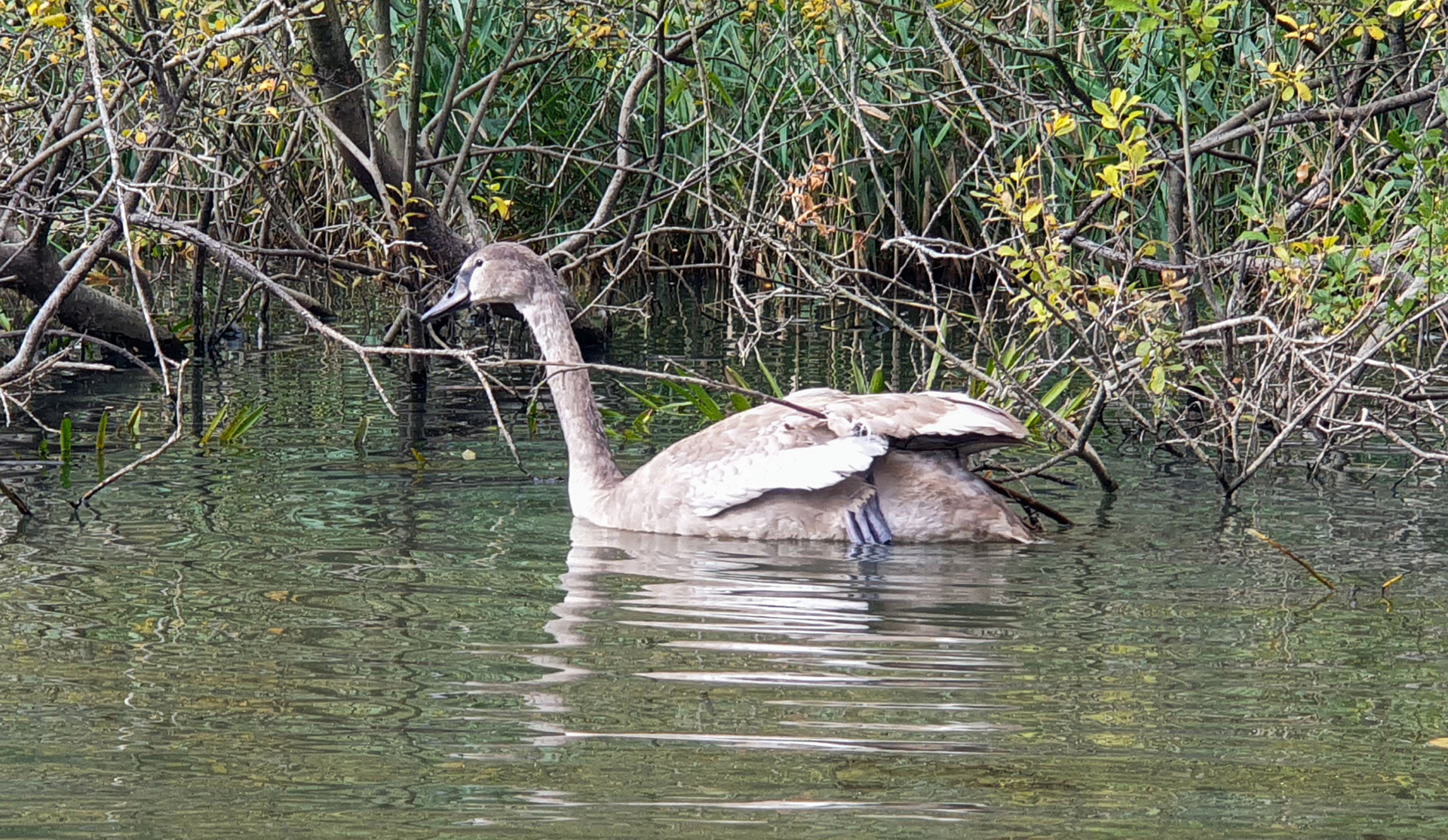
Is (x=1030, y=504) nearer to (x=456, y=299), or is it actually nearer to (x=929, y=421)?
(x=929, y=421)

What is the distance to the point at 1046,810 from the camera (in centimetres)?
360

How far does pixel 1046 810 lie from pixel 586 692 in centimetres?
128

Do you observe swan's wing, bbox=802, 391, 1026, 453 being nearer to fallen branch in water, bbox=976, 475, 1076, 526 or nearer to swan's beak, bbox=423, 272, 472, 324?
fallen branch in water, bbox=976, 475, 1076, 526

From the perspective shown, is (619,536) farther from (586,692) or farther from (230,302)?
(230,302)

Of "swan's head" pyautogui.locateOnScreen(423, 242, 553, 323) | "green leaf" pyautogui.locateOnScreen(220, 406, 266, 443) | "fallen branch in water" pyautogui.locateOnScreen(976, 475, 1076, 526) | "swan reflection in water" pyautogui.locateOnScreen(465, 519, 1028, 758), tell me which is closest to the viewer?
"swan reflection in water" pyautogui.locateOnScreen(465, 519, 1028, 758)

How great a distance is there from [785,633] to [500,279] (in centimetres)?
298

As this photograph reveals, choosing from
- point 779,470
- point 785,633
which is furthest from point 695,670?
point 779,470

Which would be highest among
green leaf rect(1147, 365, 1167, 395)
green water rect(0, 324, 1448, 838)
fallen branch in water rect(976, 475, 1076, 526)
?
green leaf rect(1147, 365, 1167, 395)

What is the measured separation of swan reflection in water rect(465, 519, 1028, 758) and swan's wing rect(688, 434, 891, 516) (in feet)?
0.57

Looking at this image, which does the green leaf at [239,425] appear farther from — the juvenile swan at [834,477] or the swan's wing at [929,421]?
the swan's wing at [929,421]

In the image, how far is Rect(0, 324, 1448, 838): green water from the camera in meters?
3.63

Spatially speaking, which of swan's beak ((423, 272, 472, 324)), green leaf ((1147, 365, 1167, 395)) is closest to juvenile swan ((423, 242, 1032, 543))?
green leaf ((1147, 365, 1167, 395))

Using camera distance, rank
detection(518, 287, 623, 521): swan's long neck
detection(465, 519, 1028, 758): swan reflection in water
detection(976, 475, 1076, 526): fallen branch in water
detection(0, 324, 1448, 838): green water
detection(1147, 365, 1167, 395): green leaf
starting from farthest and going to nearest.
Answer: detection(518, 287, 623, 521): swan's long neck, detection(976, 475, 1076, 526): fallen branch in water, detection(1147, 365, 1167, 395): green leaf, detection(465, 519, 1028, 758): swan reflection in water, detection(0, 324, 1448, 838): green water

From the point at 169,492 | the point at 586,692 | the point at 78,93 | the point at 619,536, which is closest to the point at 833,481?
the point at 619,536
